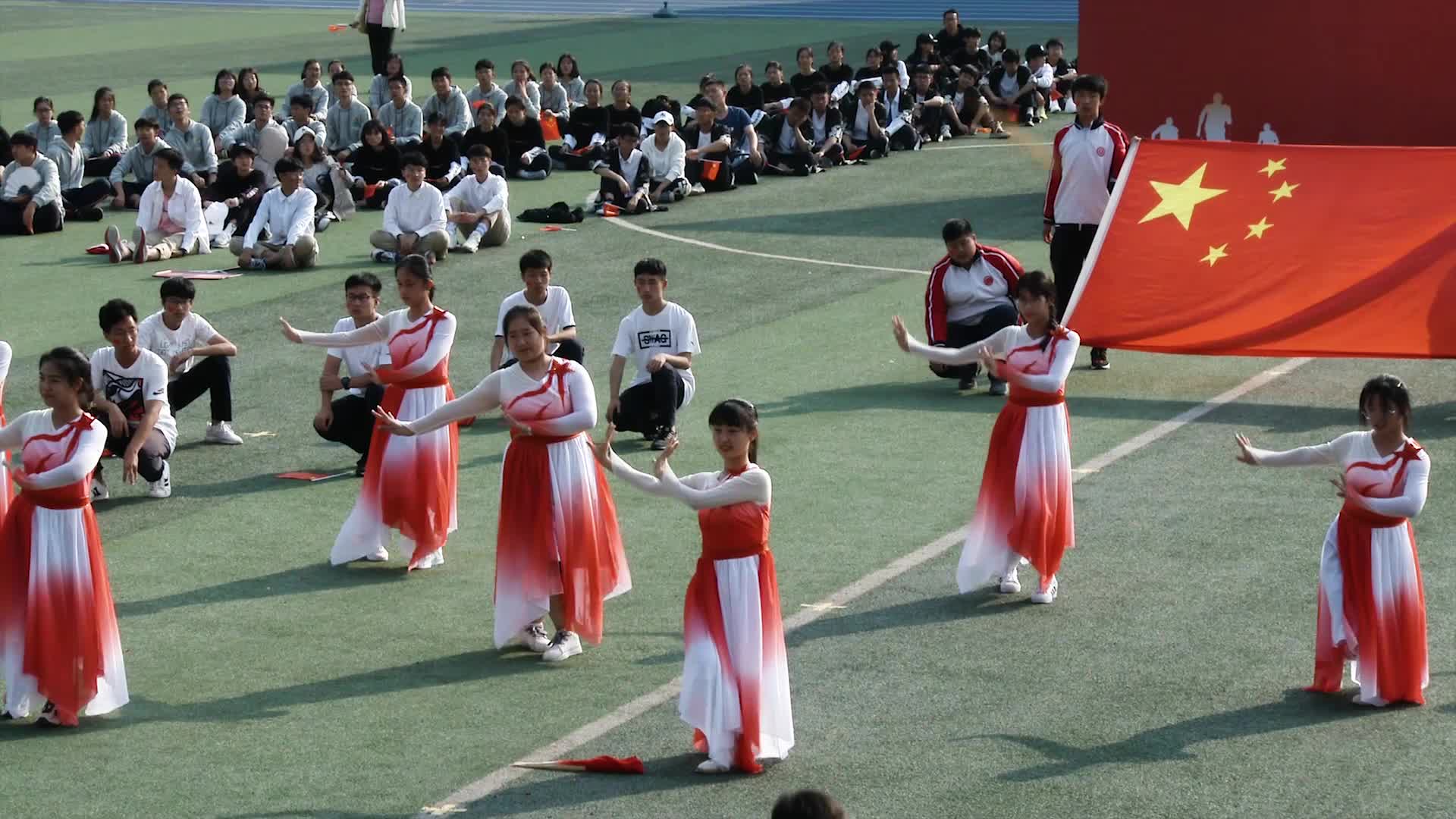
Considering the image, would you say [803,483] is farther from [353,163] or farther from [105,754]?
[353,163]

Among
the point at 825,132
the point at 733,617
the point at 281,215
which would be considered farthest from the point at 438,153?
the point at 733,617

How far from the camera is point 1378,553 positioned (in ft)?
28.5

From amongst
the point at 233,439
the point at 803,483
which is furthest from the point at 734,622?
the point at 233,439

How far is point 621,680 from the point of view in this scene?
30.5 ft

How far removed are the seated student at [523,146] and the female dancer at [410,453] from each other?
49.8 ft

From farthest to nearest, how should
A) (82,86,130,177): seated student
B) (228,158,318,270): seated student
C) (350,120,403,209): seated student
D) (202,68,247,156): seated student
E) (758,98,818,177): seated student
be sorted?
(758,98,818,177): seated student → (202,68,247,156): seated student → (82,86,130,177): seated student → (350,120,403,209): seated student → (228,158,318,270): seated student

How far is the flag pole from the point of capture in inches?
603

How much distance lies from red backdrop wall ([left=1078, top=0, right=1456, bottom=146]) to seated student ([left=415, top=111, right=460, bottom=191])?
314 inches

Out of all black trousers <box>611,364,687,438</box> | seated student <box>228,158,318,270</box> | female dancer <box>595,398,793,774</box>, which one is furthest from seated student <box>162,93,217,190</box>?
female dancer <box>595,398,793,774</box>

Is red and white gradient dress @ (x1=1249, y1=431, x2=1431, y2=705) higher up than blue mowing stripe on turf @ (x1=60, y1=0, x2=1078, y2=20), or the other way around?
blue mowing stripe on turf @ (x1=60, y1=0, x2=1078, y2=20)

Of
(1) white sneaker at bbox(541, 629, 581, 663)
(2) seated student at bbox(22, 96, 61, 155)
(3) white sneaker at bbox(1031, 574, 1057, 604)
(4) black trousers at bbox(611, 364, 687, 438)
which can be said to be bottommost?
(3) white sneaker at bbox(1031, 574, 1057, 604)

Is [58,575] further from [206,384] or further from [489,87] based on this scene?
[489,87]

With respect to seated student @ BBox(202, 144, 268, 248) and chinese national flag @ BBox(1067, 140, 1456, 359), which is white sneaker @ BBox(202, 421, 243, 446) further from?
seated student @ BBox(202, 144, 268, 248)

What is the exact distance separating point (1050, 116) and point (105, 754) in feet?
87.4
